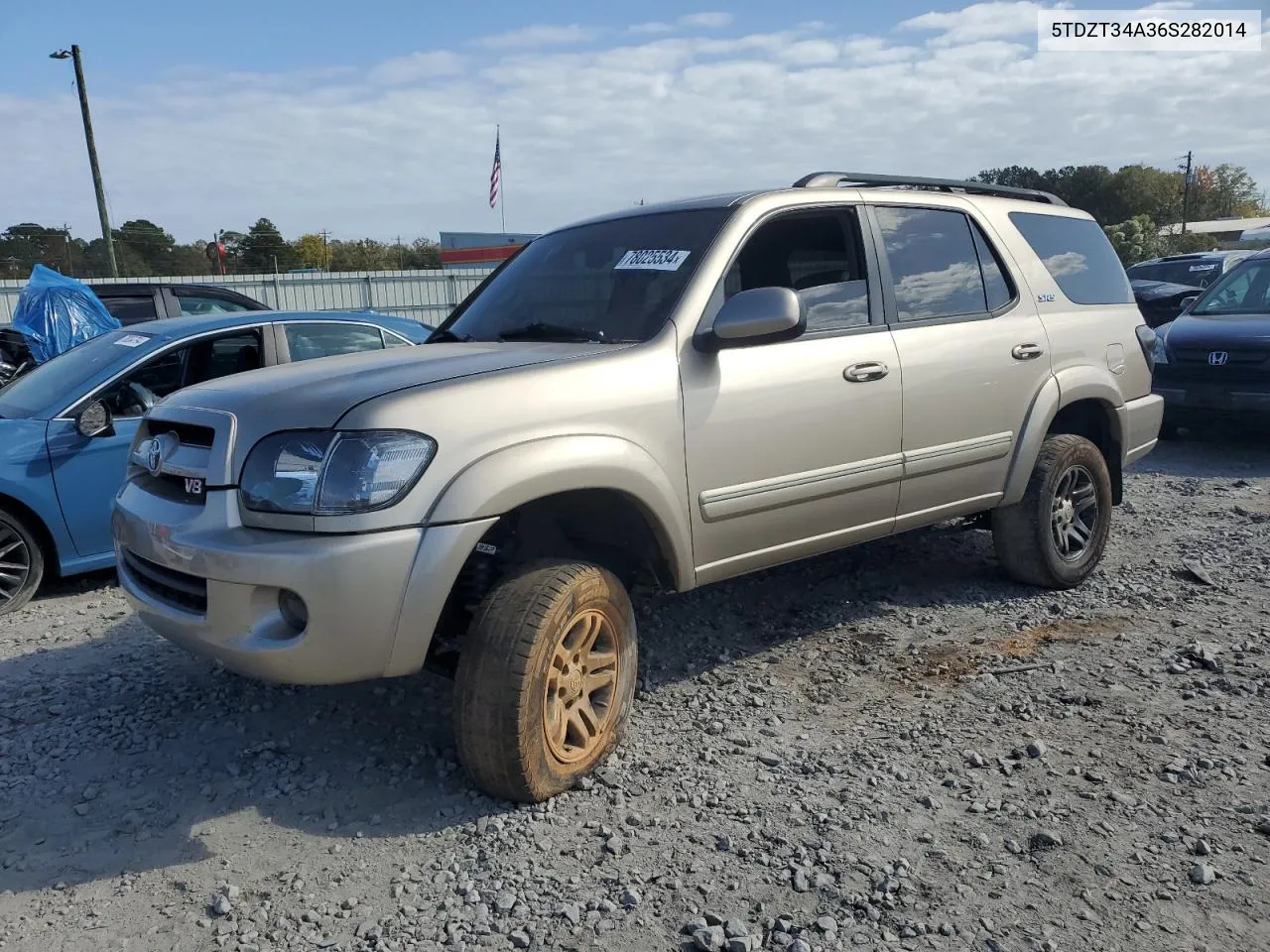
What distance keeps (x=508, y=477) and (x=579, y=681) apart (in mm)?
754

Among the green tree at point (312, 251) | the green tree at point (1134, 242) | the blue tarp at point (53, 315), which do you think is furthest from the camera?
the green tree at point (312, 251)

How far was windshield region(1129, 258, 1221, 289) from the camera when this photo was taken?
49.5 feet

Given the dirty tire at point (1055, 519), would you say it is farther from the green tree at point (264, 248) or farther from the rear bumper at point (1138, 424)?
the green tree at point (264, 248)

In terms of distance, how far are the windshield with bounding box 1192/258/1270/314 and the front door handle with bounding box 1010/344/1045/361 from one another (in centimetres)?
570

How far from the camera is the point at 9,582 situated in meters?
4.99

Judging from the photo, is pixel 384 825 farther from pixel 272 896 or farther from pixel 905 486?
pixel 905 486

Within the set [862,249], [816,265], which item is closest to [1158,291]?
[862,249]

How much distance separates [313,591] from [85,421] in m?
3.05

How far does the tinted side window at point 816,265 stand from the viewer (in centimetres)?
378

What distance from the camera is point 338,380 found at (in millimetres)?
3020

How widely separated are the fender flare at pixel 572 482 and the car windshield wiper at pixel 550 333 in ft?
1.84

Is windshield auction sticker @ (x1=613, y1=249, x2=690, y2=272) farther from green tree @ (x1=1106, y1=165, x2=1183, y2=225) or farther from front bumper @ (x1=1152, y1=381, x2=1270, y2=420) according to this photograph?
green tree @ (x1=1106, y1=165, x2=1183, y2=225)

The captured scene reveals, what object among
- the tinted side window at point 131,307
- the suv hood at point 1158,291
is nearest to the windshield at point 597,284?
the tinted side window at point 131,307

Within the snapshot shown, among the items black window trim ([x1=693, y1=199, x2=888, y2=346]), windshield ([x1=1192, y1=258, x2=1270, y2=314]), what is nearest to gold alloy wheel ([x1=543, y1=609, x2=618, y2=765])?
black window trim ([x1=693, y1=199, x2=888, y2=346])
